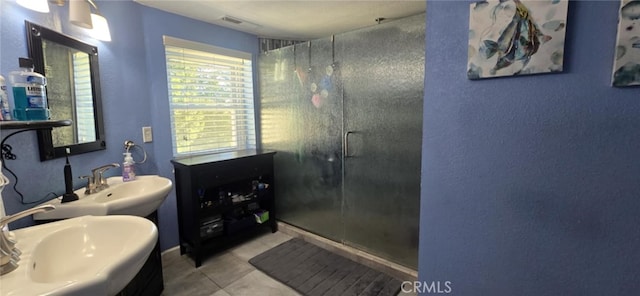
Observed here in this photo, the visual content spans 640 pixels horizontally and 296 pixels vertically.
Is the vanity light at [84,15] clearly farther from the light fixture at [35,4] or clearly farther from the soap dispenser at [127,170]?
the soap dispenser at [127,170]

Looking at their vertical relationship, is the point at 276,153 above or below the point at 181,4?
below

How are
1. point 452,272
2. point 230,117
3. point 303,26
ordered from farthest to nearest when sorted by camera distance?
point 230,117 → point 303,26 → point 452,272

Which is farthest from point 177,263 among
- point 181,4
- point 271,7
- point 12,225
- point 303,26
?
point 303,26

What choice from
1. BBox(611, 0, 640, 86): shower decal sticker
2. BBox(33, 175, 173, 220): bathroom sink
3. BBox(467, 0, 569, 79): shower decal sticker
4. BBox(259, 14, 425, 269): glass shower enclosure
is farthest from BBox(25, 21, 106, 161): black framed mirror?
BBox(611, 0, 640, 86): shower decal sticker

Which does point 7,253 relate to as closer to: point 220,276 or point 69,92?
point 69,92

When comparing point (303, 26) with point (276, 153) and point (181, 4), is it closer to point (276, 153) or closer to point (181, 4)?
point (181, 4)

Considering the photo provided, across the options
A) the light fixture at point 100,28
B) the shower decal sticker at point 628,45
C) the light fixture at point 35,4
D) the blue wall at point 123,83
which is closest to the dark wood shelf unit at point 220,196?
the blue wall at point 123,83

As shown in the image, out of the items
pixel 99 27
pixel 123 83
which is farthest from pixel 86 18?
pixel 123 83

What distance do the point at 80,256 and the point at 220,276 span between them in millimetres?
1186

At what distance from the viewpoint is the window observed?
2324mm

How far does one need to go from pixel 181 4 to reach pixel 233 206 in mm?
1688

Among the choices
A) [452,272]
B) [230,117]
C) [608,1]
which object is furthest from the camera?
[230,117]

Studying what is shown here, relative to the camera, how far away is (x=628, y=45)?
2.46ft

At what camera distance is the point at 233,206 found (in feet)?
8.10
